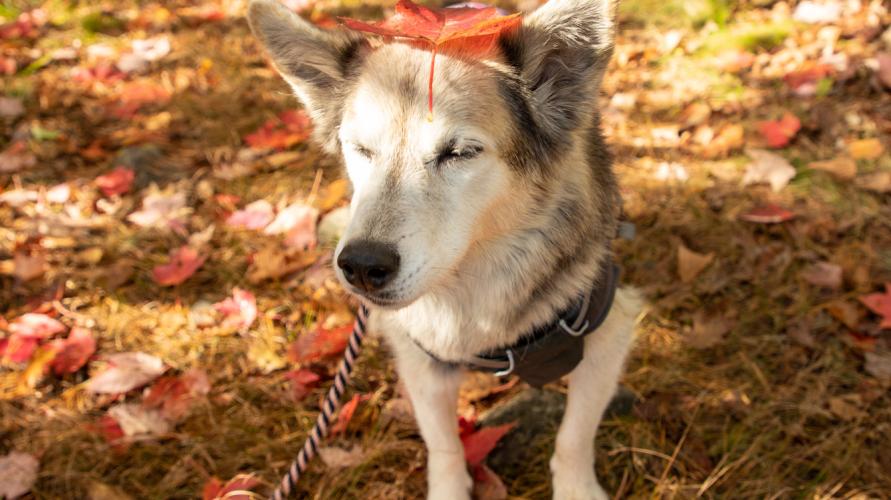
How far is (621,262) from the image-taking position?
3.52 m

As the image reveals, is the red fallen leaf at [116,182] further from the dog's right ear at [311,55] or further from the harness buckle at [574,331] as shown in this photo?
the harness buckle at [574,331]

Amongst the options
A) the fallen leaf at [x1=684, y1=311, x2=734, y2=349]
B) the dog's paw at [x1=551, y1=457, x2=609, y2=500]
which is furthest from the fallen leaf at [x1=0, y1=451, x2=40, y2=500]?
the fallen leaf at [x1=684, y1=311, x2=734, y2=349]

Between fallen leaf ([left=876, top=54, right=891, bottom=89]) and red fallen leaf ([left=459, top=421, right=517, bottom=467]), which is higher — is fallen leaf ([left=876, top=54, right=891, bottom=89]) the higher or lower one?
the higher one

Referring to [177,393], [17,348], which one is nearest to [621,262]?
[177,393]

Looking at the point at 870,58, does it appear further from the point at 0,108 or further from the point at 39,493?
the point at 0,108

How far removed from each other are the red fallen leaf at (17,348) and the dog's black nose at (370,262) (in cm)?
223

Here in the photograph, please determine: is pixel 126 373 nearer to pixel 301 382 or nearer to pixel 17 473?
pixel 17 473

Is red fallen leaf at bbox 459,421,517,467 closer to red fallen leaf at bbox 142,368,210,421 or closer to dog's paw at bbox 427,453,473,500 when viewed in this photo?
dog's paw at bbox 427,453,473,500

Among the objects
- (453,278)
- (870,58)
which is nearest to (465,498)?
(453,278)

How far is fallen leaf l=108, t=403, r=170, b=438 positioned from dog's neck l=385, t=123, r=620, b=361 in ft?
4.32

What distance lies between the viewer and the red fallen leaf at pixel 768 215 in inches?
137

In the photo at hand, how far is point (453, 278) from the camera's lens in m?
2.16

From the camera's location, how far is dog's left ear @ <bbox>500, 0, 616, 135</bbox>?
6.07 ft

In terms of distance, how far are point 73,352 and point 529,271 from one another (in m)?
2.32
